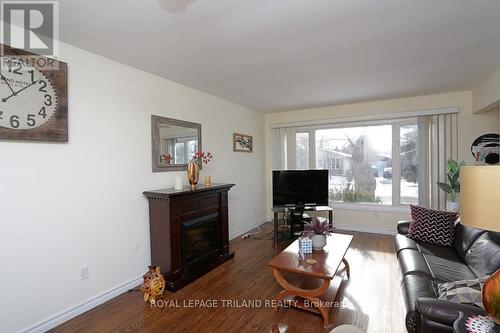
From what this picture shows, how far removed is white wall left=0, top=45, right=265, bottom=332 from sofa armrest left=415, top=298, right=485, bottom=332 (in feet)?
8.71

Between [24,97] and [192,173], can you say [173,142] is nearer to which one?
[192,173]

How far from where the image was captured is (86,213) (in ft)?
7.73

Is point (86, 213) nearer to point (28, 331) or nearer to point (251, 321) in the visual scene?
point (28, 331)

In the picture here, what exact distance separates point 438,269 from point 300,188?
2.26m

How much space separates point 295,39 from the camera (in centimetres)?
219

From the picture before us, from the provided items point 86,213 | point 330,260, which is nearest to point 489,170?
point 330,260

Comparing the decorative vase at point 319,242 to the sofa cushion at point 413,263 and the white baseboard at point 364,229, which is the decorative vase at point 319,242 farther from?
the white baseboard at point 364,229

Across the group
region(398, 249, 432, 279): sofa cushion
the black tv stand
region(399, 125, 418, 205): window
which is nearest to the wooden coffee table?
region(398, 249, 432, 279): sofa cushion

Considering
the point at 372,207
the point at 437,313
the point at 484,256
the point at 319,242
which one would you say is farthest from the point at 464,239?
the point at 372,207

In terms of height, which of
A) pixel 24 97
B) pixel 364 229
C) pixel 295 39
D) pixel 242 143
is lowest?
pixel 364 229

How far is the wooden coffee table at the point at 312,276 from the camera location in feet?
6.93

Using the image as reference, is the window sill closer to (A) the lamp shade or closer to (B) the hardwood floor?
(B) the hardwood floor

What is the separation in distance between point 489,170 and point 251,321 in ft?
6.59

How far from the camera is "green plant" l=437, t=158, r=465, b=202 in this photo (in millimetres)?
3658
